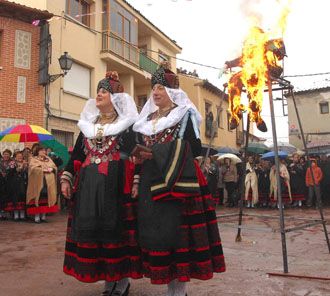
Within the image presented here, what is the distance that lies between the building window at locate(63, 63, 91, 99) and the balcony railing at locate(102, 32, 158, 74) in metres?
1.51

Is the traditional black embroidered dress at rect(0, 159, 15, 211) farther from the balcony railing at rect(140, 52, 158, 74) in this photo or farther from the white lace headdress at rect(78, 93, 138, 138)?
the balcony railing at rect(140, 52, 158, 74)

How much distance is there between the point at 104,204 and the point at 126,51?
17103 millimetres

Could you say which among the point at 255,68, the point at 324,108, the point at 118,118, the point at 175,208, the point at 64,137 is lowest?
the point at 175,208

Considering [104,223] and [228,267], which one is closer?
[104,223]

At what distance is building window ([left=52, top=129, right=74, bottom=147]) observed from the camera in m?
15.8

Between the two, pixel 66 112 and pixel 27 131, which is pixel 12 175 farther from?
pixel 66 112

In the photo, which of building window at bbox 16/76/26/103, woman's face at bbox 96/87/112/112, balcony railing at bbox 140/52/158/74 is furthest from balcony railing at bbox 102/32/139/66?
woman's face at bbox 96/87/112/112

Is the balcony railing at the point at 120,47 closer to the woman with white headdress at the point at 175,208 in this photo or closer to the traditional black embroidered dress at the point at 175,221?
the woman with white headdress at the point at 175,208

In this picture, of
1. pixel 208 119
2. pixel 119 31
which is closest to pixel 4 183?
pixel 119 31

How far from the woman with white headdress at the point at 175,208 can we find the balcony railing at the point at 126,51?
14.5 meters

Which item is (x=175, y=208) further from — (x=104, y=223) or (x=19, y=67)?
(x=19, y=67)

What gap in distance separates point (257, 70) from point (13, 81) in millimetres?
10865

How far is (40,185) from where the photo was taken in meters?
9.58

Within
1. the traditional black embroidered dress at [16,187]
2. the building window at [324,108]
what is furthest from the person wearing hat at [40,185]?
the building window at [324,108]
